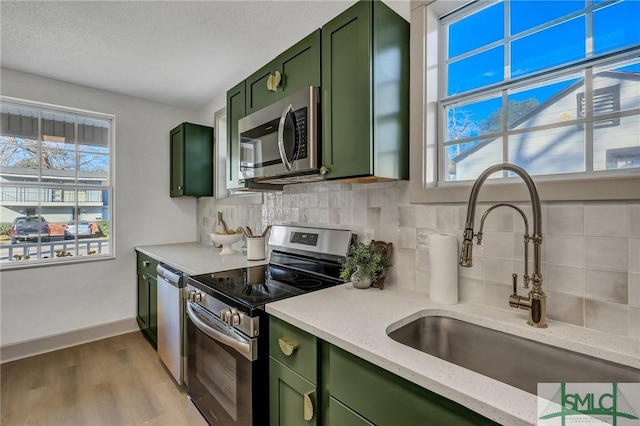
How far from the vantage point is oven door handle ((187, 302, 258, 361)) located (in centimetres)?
119

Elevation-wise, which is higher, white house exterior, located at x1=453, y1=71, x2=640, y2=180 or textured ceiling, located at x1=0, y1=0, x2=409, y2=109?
textured ceiling, located at x1=0, y1=0, x2=409, y2=109

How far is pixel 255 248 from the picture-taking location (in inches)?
89.0

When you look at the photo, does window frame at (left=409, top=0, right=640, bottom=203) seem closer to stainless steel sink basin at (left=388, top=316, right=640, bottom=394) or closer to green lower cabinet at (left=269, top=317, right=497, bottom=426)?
stainless steel sink basin at (left=388, top=316, right=640, bottom=394)

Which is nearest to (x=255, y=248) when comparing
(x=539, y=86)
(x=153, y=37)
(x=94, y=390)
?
(x=94, y=390)

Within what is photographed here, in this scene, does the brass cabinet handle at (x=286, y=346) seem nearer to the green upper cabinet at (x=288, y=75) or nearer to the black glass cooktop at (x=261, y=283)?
the black glass cooktop at (x=261, y=283)

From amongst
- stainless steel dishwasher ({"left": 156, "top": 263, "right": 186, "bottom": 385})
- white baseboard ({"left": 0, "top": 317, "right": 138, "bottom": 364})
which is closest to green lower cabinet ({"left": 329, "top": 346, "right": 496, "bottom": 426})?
stainless steel dishwasher ({"left": 156, "top": 263, "right": 186, "bottom": 385})

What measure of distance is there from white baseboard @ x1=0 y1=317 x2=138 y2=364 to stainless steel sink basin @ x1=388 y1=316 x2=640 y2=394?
3.16 meters

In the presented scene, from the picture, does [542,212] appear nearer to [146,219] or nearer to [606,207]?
[606,207]

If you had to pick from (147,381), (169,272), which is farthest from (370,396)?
(147,381)

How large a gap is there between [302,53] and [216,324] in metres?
1.44

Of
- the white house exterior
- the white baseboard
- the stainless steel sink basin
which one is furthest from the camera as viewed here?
the white baseboard

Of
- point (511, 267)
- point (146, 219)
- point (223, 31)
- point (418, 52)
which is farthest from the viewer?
point (146, 219)

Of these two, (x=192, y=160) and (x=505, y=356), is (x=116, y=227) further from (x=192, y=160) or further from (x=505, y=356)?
(x=505, y=356)

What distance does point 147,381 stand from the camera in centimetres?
219
